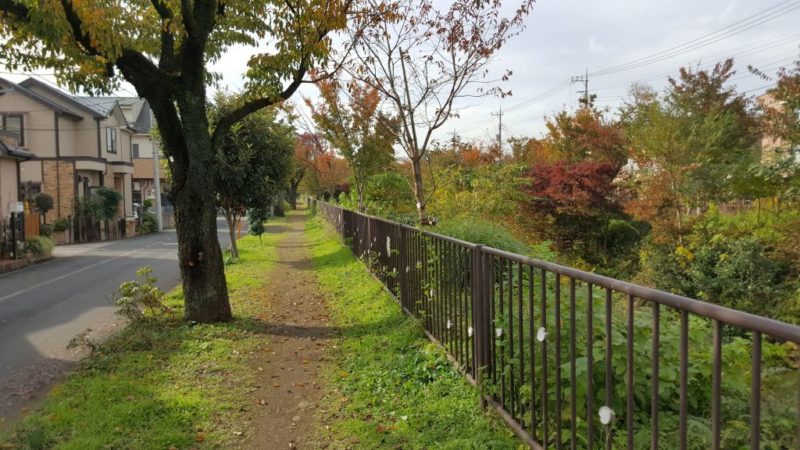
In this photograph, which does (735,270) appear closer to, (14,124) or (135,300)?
(135,300)

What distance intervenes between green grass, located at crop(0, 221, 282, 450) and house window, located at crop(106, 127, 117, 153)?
1147 inches

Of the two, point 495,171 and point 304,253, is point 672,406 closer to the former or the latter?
point 495,171

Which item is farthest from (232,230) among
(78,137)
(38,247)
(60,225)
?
(78,137)

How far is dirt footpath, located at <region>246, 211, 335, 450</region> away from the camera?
4.22 m

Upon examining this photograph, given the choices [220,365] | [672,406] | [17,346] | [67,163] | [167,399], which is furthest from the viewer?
[67,163]

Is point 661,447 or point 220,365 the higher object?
point 661,447

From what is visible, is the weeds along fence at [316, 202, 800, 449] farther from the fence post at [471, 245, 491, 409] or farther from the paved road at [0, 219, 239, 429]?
the paved road at [0, 219, 239, 429]

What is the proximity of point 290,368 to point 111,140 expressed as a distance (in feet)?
107

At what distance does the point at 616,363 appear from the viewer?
2.76 m

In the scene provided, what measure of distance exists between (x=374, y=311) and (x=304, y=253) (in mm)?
9868

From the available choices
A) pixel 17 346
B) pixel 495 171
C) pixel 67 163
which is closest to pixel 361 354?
pixel 17 346

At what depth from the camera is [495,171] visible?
14109mm

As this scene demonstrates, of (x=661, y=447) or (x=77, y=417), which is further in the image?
(x=77, y=417)

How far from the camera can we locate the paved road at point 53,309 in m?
5.87
